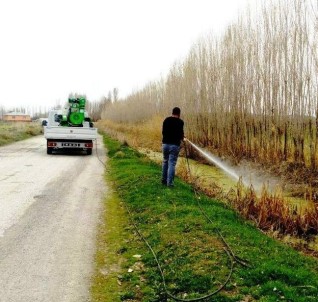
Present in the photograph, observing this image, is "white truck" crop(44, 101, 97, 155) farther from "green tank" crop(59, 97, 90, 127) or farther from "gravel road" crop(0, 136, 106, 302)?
"gravel road" crop(0, 136, 106, 302)

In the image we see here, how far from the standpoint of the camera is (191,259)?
19.0 feet

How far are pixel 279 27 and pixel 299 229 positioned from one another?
343 inches

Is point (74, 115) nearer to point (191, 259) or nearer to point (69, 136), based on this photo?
point (69, 136)

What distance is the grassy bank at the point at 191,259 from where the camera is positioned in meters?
4.92

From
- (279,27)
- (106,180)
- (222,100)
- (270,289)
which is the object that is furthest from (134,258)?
(222,100)

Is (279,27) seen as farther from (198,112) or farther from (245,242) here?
(245,242)

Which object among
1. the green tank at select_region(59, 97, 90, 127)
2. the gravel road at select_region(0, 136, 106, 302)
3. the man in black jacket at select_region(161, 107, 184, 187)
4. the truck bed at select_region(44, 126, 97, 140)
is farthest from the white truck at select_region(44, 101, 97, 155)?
the man in black jacket at select_region(161, 107, 184, 187)

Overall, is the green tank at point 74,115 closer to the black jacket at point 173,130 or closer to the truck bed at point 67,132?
the truck bed at point 67,132

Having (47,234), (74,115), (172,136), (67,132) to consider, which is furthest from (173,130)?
(74,115)

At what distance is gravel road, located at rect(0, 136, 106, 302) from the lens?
5035 millimetres

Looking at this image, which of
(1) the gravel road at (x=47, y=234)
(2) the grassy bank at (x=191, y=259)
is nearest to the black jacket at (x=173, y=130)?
(2) the grassy bank at (x=191, y=259)

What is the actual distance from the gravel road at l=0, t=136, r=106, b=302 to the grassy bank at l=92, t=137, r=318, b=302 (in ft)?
0.99

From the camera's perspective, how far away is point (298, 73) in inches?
520

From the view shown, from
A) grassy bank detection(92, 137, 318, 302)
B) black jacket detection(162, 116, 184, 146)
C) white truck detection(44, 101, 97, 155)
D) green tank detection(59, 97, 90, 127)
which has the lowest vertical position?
grassy bank detection(92, 137, 318, 302)
